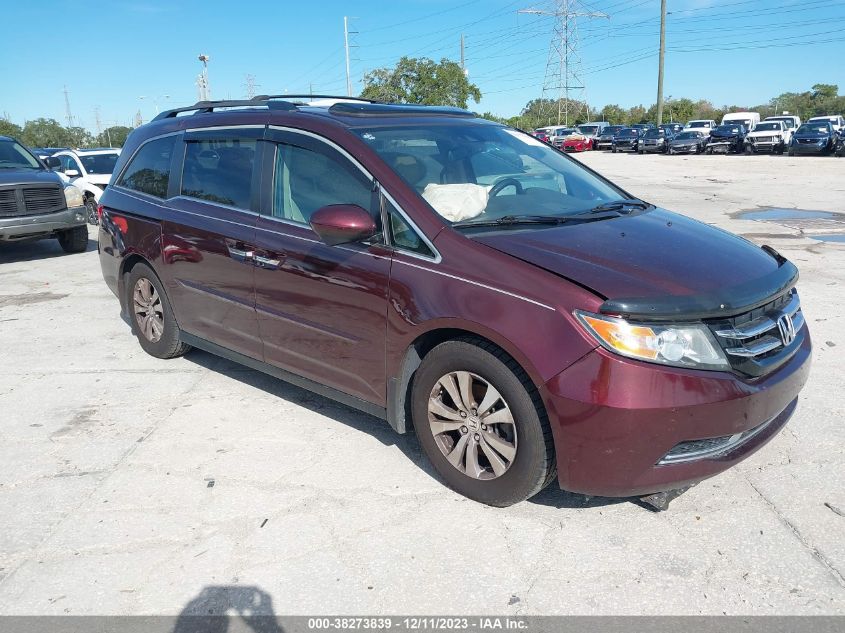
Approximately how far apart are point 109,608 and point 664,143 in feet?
143

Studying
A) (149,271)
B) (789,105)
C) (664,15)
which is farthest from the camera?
(789,105)

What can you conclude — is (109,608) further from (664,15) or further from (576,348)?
(664,15)

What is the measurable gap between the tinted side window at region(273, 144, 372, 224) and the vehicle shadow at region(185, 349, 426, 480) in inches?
49.9

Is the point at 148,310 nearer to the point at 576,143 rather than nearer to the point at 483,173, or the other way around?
the point at 483,173

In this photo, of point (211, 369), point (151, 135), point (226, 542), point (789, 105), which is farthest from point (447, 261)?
point (789, 105)

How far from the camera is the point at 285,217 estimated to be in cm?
401

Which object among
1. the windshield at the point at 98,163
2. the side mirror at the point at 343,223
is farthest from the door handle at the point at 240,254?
the windshield at the point at 98,163

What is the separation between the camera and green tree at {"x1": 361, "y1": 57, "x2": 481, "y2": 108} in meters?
52.4

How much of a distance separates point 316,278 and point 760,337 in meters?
2.17

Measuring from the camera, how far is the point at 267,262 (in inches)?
158

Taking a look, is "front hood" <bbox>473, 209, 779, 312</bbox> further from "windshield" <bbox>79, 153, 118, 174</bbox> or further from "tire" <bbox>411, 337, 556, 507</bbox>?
"windshield" <bbox>79, 153, 118, 174</bbox>

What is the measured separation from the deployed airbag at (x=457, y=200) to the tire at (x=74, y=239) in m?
9.27

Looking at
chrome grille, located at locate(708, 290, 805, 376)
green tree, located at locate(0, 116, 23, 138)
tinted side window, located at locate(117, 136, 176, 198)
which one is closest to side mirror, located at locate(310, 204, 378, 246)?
chrome grille, located at locate(708, 290, 805, 376)

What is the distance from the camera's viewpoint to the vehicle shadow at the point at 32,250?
Answer: 1119cm
